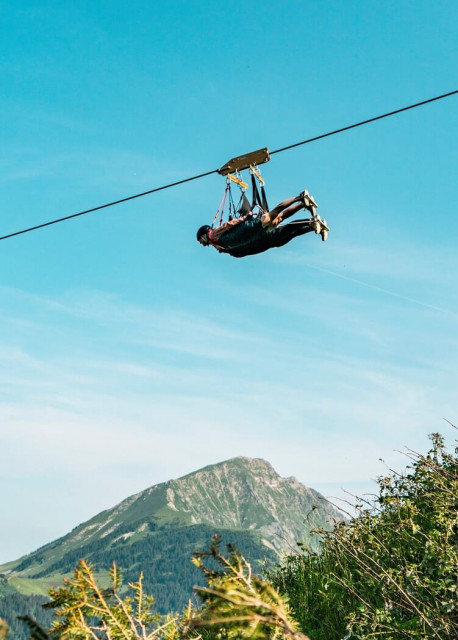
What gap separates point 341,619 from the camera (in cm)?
993

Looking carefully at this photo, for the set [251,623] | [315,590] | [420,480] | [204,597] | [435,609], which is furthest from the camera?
[420,480]

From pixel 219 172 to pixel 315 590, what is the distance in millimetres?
7074

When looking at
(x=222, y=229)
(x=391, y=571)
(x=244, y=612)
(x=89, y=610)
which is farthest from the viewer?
(x=222, y=229)

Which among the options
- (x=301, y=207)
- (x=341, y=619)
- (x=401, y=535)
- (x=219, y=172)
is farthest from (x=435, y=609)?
(x=219, y=172)

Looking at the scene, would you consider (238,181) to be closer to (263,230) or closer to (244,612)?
(263,230)

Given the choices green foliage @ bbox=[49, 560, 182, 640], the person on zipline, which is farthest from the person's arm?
green foliage @ bbox=[49, 560, 182, 640]

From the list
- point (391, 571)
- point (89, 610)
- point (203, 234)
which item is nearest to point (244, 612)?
point (89, 610)

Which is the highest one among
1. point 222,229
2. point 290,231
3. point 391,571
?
point 222,229

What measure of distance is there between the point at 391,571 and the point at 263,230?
5028mm

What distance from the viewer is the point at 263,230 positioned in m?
9.40

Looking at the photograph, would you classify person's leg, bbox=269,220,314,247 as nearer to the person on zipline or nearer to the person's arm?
the person on zipline

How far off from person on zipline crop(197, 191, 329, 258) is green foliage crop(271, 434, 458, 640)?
3984mm

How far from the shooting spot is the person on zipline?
30.1 feet

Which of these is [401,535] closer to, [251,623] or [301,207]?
[301,207]
